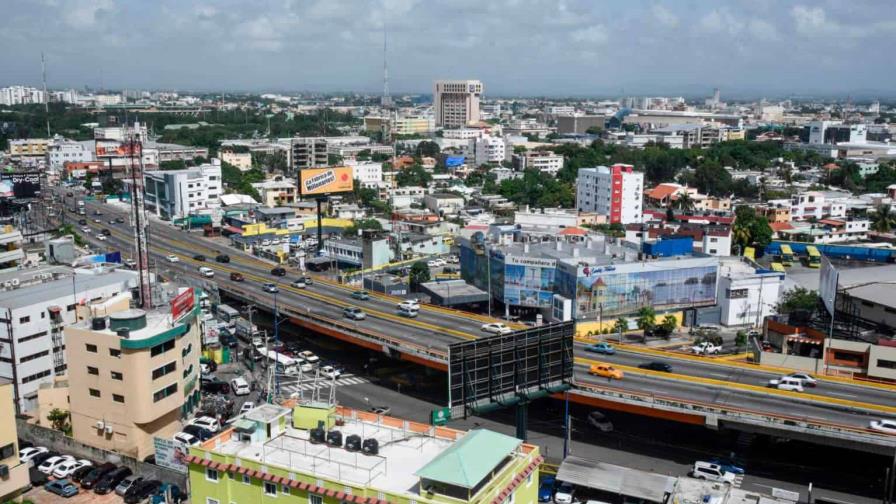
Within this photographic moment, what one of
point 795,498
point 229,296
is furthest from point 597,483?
point 229,296

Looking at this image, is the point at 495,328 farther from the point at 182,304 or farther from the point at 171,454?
the point at 171,454

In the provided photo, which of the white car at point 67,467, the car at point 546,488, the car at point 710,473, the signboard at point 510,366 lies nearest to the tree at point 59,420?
the white car at point 67,467

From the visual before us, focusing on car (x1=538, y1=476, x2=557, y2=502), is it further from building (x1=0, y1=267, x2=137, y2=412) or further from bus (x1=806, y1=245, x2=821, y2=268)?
bus (x1=806, y1=245, x2=821, y2=268)

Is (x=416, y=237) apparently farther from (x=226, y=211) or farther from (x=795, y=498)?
(x=795, y=498)

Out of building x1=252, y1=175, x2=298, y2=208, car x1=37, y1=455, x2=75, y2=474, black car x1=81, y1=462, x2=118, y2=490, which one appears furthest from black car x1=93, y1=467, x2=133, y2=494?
building x1=252, y1=175, x2=298, y2=208

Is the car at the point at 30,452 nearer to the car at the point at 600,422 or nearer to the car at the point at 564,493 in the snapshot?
the car at the point at 564,493

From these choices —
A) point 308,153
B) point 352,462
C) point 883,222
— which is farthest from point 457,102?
point 352,462
